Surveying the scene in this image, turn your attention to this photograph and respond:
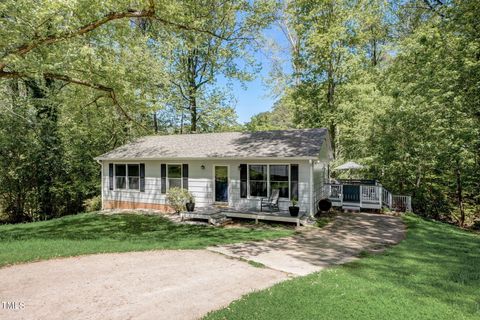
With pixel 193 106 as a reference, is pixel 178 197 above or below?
below

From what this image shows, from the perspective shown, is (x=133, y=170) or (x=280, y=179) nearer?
(x=280, y=179)

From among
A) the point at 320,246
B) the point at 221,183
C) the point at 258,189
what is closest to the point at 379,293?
the point at 320,246

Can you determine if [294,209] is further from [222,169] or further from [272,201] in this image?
[222,169]

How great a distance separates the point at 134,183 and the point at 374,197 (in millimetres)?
12892

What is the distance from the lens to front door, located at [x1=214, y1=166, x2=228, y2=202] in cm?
1450

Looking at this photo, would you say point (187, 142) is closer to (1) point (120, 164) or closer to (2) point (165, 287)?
(1) point (120, 164)

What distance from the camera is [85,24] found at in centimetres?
977

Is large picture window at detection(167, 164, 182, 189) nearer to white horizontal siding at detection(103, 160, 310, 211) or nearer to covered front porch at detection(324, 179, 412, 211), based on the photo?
white horizontal siding at detection(103, 160, 310, 211)

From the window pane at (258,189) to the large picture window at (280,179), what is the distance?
37 centimetres

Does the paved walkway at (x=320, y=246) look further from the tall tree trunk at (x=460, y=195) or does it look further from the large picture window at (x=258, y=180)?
the tall tree trunk at (x=460, y=195)

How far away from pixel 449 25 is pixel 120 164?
17233 mm

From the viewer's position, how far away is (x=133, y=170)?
17.0 meters

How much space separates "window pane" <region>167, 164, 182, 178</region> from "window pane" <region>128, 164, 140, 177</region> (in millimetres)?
2200

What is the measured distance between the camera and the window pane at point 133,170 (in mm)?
16823
